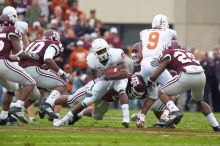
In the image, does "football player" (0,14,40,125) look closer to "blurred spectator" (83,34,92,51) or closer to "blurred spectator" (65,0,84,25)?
"blurred spectator" (83,34,92,51)

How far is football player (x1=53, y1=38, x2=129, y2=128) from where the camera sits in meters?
13.7

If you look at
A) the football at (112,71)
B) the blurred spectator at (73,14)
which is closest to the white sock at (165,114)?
the football at (112,71)

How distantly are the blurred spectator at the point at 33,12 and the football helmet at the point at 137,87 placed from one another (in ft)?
28.5

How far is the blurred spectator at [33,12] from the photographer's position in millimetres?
22562

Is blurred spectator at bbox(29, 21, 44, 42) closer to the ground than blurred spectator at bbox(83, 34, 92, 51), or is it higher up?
higher up

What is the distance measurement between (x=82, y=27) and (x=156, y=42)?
30.4 feet

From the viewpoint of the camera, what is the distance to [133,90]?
14.1 meters

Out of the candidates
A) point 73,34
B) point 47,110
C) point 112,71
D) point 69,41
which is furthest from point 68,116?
point 73,34

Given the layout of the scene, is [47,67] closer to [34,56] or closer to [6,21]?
[34,56]

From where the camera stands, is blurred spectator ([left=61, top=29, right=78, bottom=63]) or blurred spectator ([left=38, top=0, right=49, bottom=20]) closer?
blurred spectator ([left=61, top=29, right=78, bottom=63])

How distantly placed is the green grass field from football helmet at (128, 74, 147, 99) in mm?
513

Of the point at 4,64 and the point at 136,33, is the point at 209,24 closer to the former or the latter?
the point at 136,33

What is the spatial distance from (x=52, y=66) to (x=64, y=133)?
2276 millimetres

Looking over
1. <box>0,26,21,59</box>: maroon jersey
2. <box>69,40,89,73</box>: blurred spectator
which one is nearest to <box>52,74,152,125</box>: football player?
<box>0,26,21,59</box>: maroon jersey
